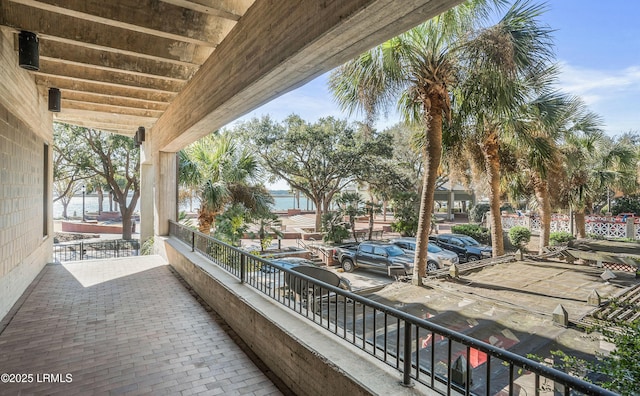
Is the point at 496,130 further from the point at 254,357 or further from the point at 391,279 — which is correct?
the point at 254,357

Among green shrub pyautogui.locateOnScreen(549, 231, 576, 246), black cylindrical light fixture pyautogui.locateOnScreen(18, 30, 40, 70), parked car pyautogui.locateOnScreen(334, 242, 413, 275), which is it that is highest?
black cylindrical light fixture pyautogui.locateOnScreen(18, 30, 40, 70)

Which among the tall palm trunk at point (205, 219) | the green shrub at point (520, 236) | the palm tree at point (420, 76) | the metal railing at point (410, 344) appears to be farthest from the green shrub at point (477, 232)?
the metal railing at point (410, 344)

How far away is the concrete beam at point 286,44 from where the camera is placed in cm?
183

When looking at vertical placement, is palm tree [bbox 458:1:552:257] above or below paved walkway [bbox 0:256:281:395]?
above

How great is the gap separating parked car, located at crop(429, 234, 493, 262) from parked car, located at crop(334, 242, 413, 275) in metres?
3.09

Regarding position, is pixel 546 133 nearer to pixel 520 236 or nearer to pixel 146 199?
pixel 520 236

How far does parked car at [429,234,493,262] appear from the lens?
46.3 feet

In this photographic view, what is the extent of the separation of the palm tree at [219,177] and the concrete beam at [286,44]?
477cm

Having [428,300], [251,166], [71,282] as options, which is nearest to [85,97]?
[71,282]

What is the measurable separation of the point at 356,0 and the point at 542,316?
546cm

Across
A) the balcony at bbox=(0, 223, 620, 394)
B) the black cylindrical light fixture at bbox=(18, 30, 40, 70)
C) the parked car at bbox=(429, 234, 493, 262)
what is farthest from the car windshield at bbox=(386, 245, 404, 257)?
the black cylindrical light fixture at bbox=(18, 30, 40, 70)

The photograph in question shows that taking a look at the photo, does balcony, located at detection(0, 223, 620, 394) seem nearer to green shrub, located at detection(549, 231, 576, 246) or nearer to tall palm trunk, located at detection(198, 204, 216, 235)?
tall palm trunk, located at detection(198, 204, 216, 235)

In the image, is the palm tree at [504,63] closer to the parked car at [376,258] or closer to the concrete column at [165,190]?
the parked car at [376,258]

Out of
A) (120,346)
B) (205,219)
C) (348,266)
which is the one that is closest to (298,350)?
(120,346)
